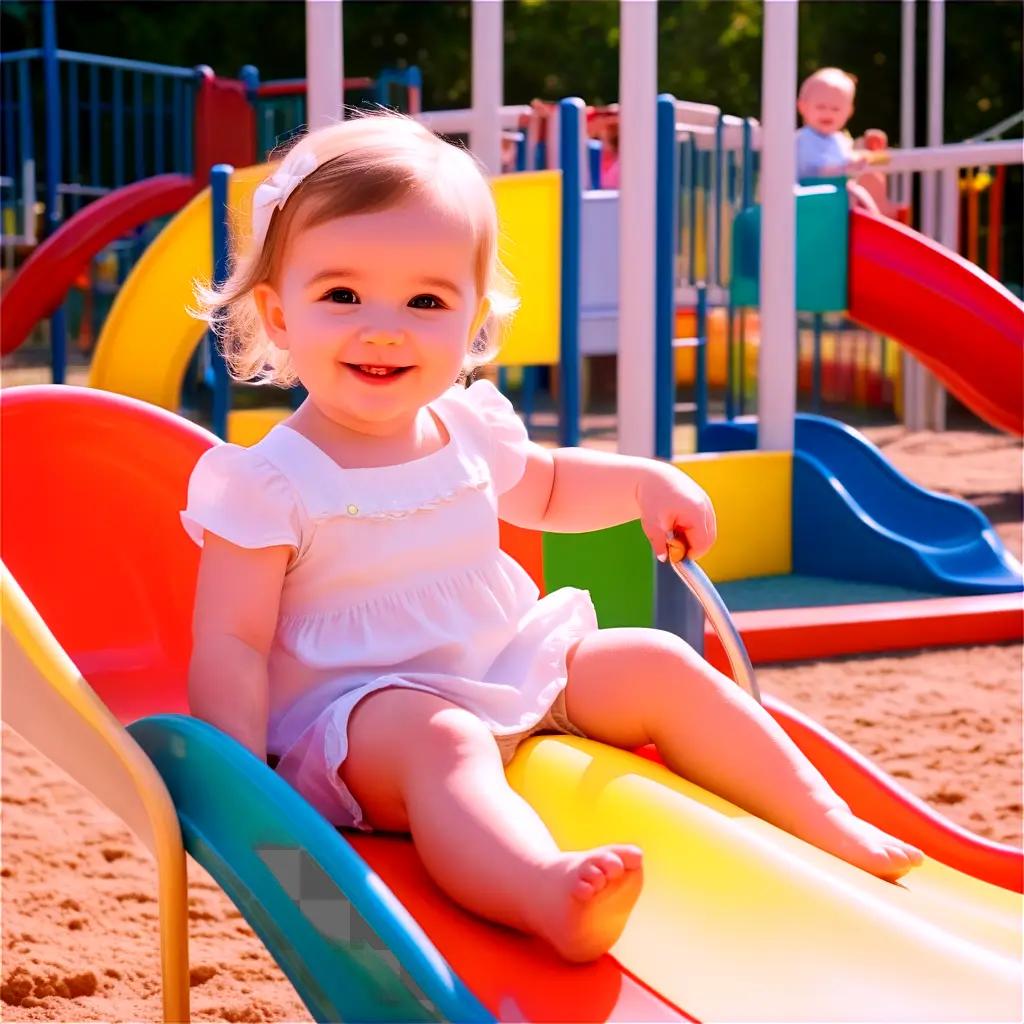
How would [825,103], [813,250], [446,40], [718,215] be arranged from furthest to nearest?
[446,40]
[825,103]
[718,215]
[813,250]

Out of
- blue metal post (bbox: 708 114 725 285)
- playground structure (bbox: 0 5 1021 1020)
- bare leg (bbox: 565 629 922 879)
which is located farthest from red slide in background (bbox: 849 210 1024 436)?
bare leg (bbox: 565 629 922 879)

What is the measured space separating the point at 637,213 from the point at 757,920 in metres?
3.08

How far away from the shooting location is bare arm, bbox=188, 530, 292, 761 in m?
1.70

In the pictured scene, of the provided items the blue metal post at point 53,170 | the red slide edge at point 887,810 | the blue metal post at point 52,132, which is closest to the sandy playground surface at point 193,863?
the red slide edge at point 887,810

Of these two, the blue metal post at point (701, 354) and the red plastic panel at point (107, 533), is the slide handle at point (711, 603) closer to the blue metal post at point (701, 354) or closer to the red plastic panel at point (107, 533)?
the red plastic panel at point (107, 533)

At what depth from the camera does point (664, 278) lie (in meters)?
4.72

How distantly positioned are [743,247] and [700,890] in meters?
4.34

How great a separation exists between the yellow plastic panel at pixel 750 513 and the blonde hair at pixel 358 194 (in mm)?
3145

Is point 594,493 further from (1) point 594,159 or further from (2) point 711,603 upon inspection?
(1) point 594,159

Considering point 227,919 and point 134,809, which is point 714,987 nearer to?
point 134,809

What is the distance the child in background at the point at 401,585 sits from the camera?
5.57 ft

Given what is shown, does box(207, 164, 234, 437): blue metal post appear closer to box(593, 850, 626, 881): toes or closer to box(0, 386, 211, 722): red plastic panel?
box(0, 386, 211, 722): red plastic panel

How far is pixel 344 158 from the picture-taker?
5.79 ft

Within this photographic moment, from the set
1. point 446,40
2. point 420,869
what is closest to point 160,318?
point 420,869
